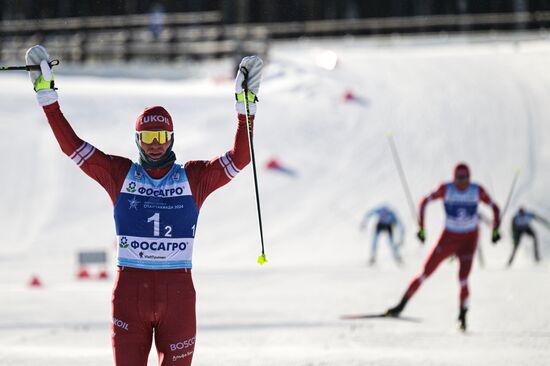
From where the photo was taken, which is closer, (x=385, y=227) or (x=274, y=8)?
(x=385, y=227)

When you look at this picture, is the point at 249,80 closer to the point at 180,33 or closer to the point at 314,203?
the point at 314,203

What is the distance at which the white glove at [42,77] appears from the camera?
540cm

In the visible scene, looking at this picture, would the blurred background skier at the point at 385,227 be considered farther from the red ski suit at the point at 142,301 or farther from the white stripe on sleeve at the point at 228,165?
the red ski suit at the point at 142,301

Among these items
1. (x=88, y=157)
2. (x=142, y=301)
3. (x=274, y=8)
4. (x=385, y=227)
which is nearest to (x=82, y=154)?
(x=88, y=157)

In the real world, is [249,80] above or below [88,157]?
above

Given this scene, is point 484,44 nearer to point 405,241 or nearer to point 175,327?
point 405,241

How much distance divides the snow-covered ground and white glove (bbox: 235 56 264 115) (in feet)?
9.45

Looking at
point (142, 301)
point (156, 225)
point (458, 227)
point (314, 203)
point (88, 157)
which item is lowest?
point (142, 301)

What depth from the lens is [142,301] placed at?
5160mm

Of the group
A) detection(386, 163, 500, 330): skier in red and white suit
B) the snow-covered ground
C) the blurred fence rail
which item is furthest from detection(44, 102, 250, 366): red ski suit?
the blurred fence rail

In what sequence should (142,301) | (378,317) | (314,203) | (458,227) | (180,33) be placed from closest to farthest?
(142,301)
(458,227)
(378,317)
(314,203)
(180,33)

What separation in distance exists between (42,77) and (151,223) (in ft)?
3.32

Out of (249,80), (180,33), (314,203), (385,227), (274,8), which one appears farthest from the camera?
(274,8)

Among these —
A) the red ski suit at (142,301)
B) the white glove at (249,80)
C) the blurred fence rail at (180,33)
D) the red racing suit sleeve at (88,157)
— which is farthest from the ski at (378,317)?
the blurred fence rail at (180,33)
